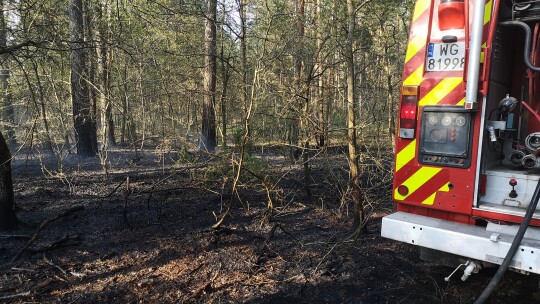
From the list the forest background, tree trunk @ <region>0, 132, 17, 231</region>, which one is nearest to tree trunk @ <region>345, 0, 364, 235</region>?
the forest background

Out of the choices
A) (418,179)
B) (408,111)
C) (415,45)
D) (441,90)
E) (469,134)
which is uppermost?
(415,45)

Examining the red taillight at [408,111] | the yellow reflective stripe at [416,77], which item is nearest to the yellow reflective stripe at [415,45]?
the yellow reflective stripe at [416,77]

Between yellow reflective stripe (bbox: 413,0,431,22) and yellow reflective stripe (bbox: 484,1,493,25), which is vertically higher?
yellow reflective stripe (bbox: 413,0,431,22)

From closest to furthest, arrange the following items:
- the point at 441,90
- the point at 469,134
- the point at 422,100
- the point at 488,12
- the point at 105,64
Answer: the point at 488,12
the point at 469,134
the point at 441,90
the point at 422,100
the point at 105,64

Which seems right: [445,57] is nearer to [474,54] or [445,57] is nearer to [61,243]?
[474,54]

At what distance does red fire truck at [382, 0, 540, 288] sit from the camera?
9.53 feet

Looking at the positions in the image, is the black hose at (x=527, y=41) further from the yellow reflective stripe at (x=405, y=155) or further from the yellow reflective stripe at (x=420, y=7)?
the yellow reflective stripe at (x=405, y=155)

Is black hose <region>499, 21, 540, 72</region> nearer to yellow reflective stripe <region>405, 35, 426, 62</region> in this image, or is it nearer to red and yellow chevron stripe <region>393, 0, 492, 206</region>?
red and yellow chevron stripe <region>393, 0, 492, 206</region>

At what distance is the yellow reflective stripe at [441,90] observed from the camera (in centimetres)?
315

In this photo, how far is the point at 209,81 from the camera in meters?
9.95

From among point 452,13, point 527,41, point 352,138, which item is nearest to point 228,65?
point 352,138

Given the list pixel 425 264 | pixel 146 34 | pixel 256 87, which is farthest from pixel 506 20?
pixel 146 34

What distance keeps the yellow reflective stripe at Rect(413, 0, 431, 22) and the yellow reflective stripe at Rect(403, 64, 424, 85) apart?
0.45 meters

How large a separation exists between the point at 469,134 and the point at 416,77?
651 millimetres
